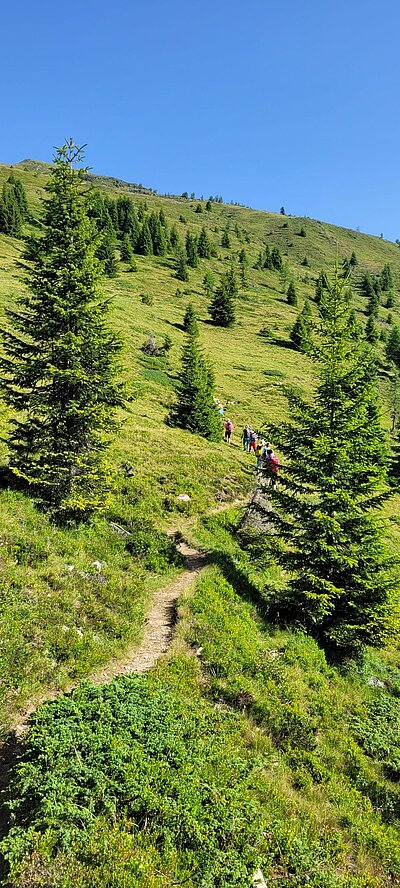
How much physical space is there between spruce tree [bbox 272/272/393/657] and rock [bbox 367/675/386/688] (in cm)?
79

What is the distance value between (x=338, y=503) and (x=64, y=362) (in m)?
8.23

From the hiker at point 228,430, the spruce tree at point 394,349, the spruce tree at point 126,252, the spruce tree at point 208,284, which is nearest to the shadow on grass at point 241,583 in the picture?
the hiker at point 228,430

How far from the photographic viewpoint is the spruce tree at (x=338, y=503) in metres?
12.1

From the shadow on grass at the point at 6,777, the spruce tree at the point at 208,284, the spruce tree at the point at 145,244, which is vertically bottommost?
the shadow on grass at the point at 6,777

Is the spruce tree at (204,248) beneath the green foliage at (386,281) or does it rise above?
beneath

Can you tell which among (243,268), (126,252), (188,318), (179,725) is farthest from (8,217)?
(179,725)

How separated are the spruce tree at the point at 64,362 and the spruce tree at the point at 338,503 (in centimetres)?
528

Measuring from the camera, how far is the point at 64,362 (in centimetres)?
1267

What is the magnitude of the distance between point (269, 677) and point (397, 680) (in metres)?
4.91

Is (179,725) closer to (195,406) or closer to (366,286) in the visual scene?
(195,406)

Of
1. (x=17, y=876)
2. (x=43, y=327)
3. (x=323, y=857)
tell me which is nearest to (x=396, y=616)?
(x=323, y=857)

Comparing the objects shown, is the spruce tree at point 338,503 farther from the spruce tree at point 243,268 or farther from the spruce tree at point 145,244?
the spruce tree at point 145,244

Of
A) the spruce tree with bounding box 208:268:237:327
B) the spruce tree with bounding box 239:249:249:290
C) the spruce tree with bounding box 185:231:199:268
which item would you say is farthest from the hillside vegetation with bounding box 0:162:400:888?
the spruce tree with bounding box 185:231:199:268

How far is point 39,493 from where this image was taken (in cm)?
1273
